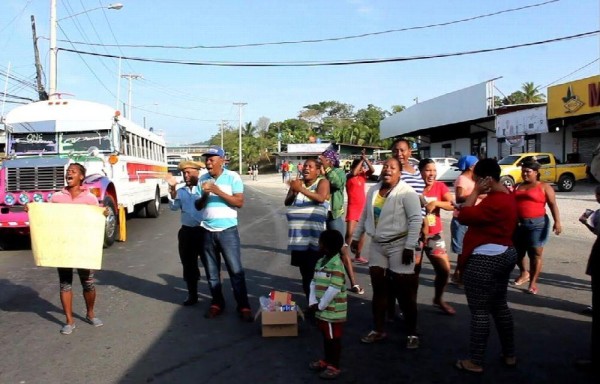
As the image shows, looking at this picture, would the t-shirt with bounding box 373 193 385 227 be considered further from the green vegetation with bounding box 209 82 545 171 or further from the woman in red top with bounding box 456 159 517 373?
the green vegetation with bounding box 209 82 545 171

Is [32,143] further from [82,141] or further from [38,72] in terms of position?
[38,72]

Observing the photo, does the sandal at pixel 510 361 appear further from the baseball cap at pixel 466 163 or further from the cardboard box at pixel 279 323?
the baseball cap at pixel 466 163

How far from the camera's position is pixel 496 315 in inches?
176

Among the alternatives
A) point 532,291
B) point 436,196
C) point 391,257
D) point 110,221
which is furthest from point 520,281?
point 110,221

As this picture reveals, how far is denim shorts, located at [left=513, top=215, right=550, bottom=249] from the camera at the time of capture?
22.4 feet

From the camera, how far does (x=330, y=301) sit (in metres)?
4.25

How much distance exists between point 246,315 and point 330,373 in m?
1.81

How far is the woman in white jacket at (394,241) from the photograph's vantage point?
4.79 meters

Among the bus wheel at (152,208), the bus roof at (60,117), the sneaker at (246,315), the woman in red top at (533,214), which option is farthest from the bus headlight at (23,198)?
the woman in red top at (533,214)

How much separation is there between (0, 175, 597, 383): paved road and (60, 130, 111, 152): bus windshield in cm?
423

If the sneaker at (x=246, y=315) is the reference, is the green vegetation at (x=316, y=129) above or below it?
above

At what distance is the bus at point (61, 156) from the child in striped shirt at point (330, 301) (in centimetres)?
688

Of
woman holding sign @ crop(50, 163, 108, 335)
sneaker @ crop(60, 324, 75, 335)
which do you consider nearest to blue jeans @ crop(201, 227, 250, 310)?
woman holding sign @ crop(50, 163, 108, 335)

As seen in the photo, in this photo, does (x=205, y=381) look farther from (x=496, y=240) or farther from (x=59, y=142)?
(x=59, y=142)
